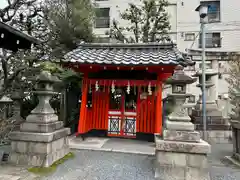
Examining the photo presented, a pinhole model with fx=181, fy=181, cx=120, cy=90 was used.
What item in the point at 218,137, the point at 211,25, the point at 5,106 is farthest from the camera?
the point at 211,25

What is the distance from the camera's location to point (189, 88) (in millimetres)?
15180

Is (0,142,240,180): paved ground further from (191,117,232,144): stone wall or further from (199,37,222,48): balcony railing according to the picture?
(199,37,222,48): balcony railing

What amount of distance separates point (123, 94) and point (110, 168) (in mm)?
3683

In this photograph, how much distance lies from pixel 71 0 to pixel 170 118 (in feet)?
32.1

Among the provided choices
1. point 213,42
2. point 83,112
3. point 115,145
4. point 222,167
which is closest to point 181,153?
point 222,167

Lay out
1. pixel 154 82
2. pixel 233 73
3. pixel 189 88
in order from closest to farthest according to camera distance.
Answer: pixel 154 82, pixel 233 73, pixel 189 88

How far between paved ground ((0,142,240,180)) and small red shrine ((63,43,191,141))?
1.91 metres

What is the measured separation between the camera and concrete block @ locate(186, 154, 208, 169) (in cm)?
414

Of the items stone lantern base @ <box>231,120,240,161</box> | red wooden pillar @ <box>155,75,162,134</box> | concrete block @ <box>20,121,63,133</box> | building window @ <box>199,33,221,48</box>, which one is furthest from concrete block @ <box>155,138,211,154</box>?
building window @ <box>199,33,221,48</box>

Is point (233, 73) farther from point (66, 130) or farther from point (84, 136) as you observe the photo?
point (66, 130)

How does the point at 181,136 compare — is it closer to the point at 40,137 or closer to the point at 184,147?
the point at 184,147

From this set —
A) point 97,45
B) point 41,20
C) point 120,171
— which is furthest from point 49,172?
point 41,20

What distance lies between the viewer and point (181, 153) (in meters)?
4.22

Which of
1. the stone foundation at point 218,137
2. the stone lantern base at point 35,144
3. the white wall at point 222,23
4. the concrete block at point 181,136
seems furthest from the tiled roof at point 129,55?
the white wall at point 222,23
